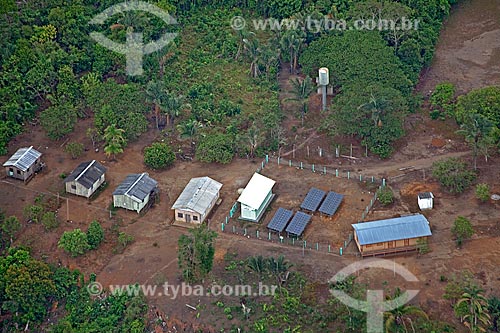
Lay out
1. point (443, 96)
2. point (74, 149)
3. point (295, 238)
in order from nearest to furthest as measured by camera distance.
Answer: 1. point (295, 238)
2. point (74, 149)
3. point (443, 96)

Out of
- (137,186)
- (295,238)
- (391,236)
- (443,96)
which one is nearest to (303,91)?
(443,96)

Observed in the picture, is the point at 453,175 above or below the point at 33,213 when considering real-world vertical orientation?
above

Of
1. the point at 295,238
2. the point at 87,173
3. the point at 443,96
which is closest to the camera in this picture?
the point at 295,238

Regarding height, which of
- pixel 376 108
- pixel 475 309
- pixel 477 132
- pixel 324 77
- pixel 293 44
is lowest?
pixel 475 309

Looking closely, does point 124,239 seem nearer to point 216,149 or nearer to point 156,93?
point 216,149

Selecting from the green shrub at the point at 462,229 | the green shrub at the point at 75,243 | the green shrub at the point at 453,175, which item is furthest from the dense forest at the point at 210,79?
the green shrub at the point at 462,229

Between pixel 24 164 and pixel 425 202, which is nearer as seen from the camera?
pixel 425 202
